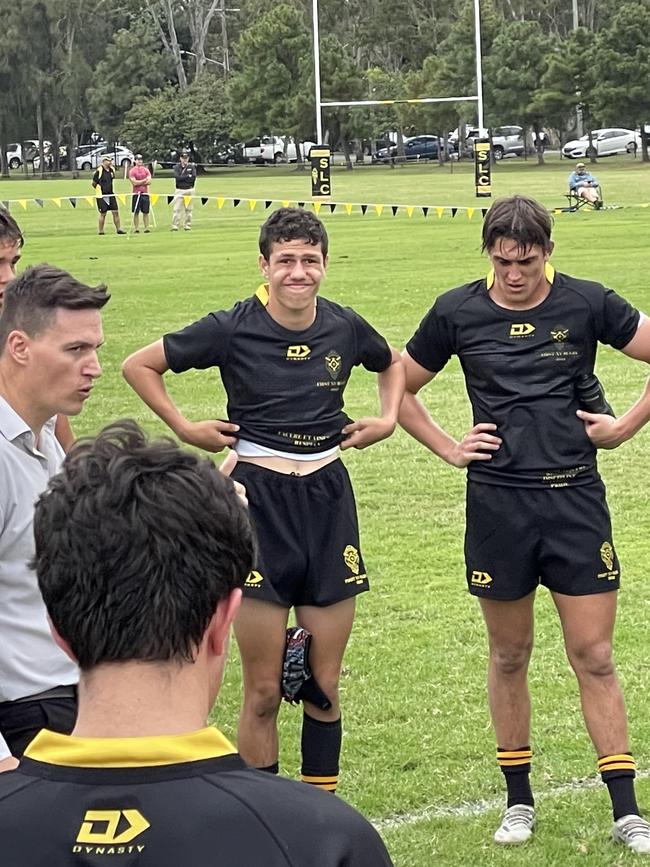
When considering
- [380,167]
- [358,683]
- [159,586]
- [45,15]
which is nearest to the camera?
[159,586]

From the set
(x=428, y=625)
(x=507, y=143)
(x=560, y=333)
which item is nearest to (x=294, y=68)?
(x=507, y=143)

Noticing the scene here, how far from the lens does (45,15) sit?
308ft

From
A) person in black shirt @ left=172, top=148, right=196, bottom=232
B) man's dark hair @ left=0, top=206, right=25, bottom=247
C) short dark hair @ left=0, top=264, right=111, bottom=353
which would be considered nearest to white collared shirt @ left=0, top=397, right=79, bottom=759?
short dark hair @ left=0, top=264, right=111, bottom=353

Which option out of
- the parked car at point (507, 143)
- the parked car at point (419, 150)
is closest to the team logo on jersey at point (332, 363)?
the parked car at point (507, 143)

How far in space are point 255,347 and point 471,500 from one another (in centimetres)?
100

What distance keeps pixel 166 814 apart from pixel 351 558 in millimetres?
3605

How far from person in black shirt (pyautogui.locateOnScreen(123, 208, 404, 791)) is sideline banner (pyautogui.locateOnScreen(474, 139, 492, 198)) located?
38876 millimetres

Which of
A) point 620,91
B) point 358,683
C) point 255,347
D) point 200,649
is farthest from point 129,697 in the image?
point 620,91

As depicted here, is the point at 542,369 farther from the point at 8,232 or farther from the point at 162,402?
the point at 8,232

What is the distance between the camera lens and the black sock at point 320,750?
5.71 meters

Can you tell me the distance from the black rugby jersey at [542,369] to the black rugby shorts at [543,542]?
0.06m

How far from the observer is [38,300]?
4.06m

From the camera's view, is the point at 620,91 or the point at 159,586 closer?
the point at 159,586

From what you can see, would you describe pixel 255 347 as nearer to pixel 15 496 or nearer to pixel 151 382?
pixel 151 382
